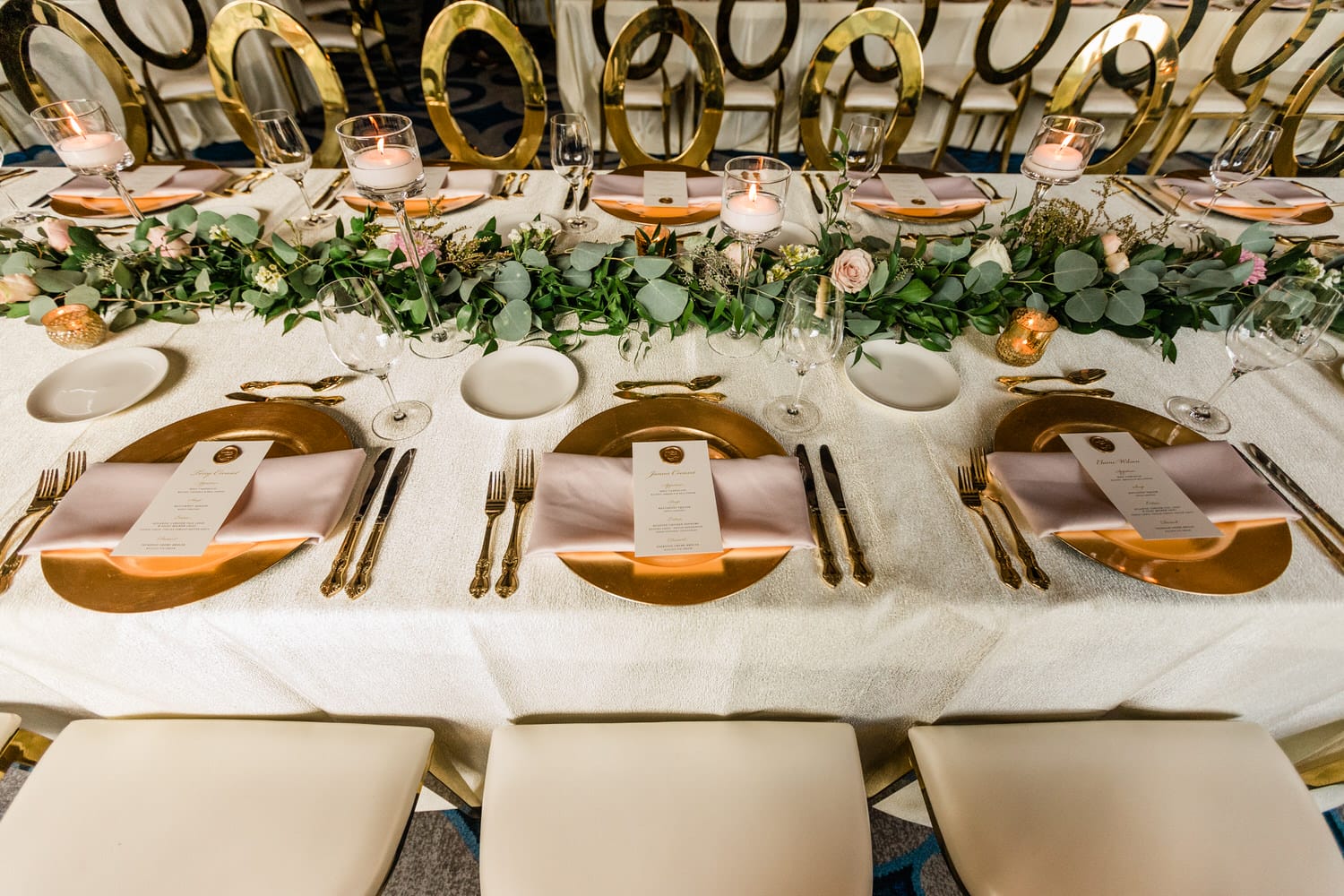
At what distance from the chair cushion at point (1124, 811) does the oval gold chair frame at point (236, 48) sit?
1929 millimetres

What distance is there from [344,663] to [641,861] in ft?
1.45

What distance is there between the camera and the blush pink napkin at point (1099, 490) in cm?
72

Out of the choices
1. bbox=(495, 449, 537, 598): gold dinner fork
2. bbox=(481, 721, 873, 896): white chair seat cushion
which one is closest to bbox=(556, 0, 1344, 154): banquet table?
bbox=(495, 449, 537, 598): gold dinner fork

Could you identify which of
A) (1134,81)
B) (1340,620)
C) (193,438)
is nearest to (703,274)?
(193,438)

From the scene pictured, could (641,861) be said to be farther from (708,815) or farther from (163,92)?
(163,92)

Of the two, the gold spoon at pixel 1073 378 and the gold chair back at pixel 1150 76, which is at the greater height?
the gold chair back at pixel 1150 76

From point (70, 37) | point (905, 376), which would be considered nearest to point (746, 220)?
point (905, 376)

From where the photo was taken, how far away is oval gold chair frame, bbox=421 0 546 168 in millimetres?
1628

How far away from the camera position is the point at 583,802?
2.55 ft

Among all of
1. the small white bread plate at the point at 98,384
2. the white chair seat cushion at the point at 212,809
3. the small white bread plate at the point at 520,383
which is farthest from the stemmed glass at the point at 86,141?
the white chair seat cushion at the point at 212,809

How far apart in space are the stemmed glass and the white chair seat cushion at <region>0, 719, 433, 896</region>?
3.36 ft

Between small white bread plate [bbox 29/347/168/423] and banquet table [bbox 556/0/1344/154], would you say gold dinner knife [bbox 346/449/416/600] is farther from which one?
banquet table [bbox 556/0/1344/154]

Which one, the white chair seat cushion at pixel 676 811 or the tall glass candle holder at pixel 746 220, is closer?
the white chair seat cushion at pixel 676 811

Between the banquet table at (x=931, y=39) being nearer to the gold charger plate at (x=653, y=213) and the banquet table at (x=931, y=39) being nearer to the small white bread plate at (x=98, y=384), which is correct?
the gold charger plate at (x=653, y=213)
